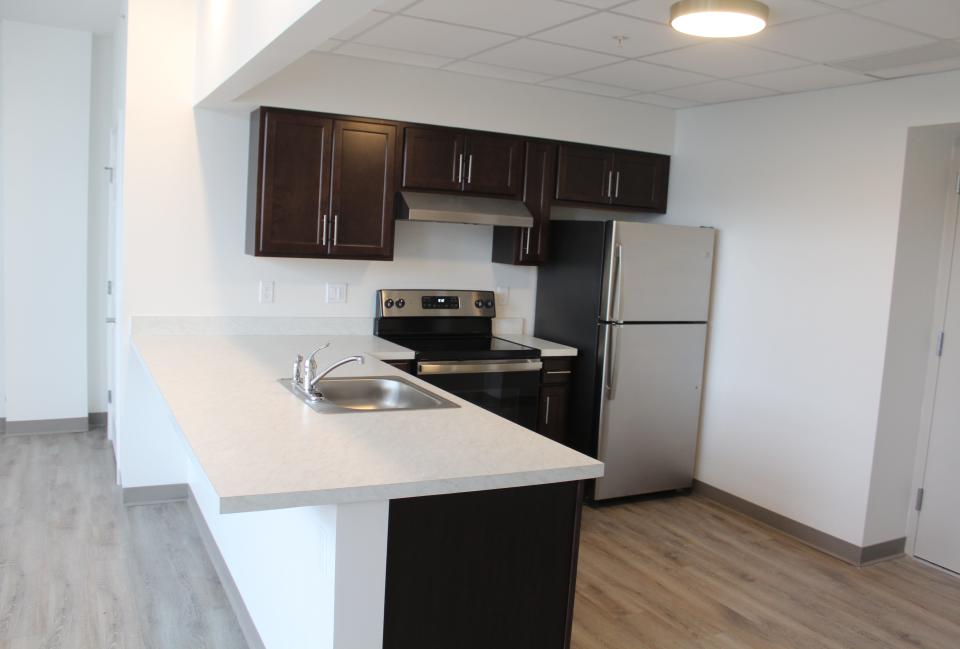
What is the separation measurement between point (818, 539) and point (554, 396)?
1585 mm

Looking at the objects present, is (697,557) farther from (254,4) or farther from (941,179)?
(254,4)

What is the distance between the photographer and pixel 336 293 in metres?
4.49

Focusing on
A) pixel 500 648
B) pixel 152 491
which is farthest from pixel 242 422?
pixel 152 491

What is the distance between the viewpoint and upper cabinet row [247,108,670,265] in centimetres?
399

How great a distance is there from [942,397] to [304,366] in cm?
319

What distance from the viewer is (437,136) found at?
4.36m

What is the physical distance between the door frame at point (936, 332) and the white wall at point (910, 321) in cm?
1

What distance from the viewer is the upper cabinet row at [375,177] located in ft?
13.1

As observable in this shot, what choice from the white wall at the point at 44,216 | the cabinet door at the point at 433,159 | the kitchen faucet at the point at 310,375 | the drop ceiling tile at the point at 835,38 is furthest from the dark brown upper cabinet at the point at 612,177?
the white wall at the point at 44,216

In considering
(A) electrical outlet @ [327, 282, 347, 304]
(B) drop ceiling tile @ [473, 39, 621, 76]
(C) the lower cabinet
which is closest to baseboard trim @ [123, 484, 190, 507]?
(A) electrical outlet @ [327, 282, 347, 304]

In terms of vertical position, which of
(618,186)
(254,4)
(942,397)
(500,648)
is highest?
(254,4)

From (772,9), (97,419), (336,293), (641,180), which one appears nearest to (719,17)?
(772,9)

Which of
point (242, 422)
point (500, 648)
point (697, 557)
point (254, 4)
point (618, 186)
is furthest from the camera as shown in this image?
point (618, 186)

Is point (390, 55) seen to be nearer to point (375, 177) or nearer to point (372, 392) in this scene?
point (375, 177)
